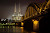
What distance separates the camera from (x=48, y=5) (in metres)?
16.4

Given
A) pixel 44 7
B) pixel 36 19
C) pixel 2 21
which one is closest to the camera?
pixel 44 7

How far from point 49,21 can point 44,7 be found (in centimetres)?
1828

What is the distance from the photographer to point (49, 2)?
15.9 m

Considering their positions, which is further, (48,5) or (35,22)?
(35,22)

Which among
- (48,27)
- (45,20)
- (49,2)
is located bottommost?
(48,27)

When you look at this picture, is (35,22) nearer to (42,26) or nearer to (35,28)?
(35,28)

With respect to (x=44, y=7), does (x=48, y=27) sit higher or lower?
lower

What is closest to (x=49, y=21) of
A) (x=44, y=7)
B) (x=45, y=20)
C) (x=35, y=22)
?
(x=45, y=20)

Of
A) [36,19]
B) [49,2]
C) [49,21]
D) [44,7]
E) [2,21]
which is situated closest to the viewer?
[49,2]

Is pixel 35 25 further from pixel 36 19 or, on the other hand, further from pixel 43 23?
pixel 43 23

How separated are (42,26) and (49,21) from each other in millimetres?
3073

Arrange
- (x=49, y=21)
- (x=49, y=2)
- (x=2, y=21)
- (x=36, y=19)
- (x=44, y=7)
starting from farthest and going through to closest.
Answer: (x=2, y=21), (x=49, y=21), (x=36, y=19), (x=44, y=7), (x=49, y=2)

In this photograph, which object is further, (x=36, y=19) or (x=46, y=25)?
(x=46, y=25)

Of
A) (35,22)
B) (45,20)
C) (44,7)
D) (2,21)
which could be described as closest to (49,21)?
(45,20)
